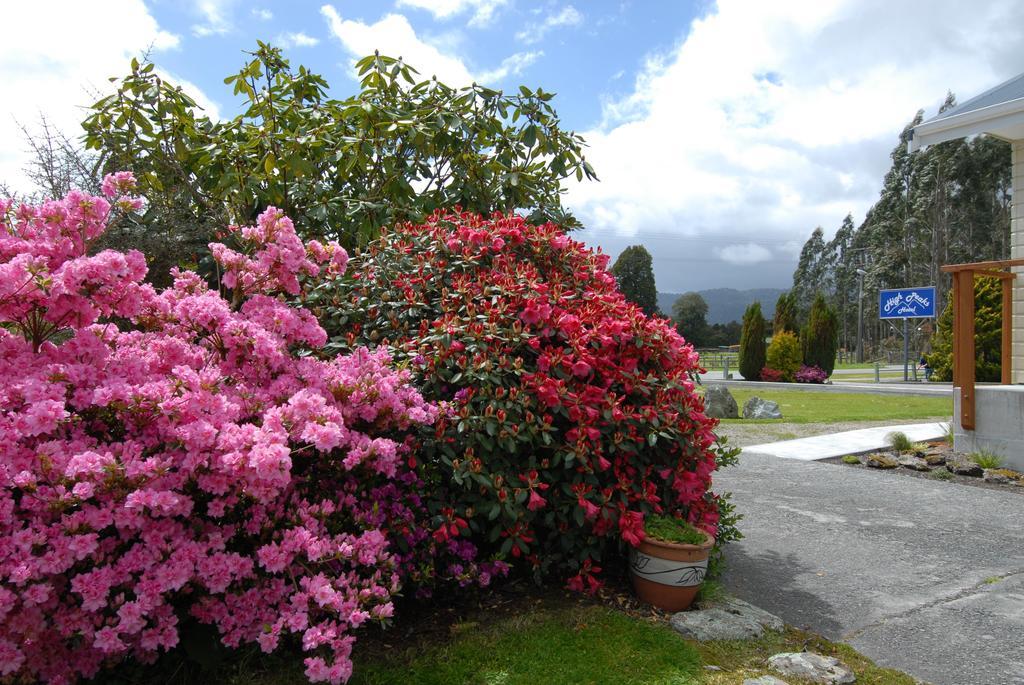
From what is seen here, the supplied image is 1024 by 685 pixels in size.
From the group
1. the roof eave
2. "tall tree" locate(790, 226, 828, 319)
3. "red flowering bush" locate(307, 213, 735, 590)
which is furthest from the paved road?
"tall tree" locate(790, 226, 828, 319)

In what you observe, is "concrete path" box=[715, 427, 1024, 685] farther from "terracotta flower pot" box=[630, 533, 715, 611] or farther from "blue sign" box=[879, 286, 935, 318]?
"blue sign" box=[879, 286, 935, 318]

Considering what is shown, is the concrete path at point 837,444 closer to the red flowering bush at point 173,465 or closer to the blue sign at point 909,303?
the red flowering bush at point 173,465

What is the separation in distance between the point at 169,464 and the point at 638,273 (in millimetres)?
44135

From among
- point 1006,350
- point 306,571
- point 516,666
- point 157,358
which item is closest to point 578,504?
point 516,666

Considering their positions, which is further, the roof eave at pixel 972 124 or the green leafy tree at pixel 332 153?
the roof eave at pixel 972 124

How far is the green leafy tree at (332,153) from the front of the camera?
16.8 feet

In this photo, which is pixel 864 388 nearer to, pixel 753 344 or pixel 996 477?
pixel 753 344

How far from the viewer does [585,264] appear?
4.06 meters

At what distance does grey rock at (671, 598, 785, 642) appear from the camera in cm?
303

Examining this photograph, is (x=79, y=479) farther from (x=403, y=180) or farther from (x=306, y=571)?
(x=403, y=180)

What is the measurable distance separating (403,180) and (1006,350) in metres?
7.26

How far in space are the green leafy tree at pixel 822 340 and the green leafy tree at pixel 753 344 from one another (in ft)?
8.31

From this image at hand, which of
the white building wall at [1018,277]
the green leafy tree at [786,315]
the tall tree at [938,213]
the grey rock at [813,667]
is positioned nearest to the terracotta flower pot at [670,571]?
the grey rock at [813,667]

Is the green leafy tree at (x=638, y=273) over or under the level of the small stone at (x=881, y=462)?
over
